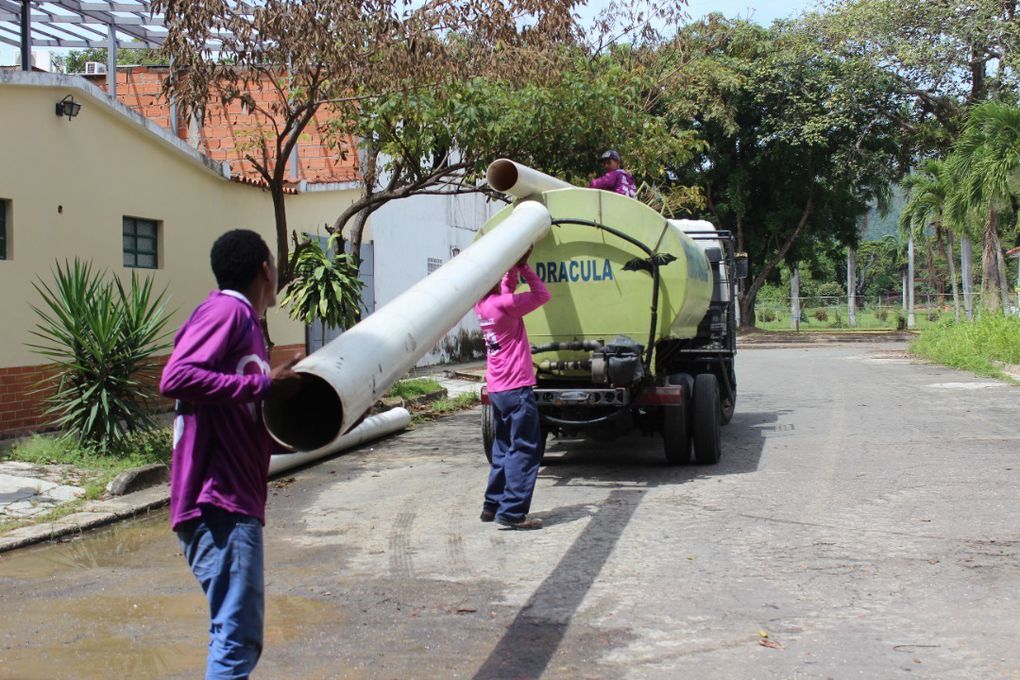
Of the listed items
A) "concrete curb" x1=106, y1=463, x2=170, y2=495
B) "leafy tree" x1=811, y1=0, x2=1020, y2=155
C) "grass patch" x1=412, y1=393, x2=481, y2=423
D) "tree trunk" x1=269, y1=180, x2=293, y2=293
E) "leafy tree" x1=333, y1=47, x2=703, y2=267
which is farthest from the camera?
"leafy tree" x1=811, y1=0, x2=1020, y2=155

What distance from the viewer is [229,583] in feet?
11.5

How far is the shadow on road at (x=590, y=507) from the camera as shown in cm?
482

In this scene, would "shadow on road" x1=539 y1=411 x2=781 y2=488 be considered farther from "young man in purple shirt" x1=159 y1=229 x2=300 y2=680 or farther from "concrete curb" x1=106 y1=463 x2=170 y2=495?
"young man in purple shirt" x1=159 y1=229 x2=300 y2=680

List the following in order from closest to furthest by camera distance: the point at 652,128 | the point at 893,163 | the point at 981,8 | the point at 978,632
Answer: the point at 978,632, the point at 652,128, the point at 981,8, the point at 893,163

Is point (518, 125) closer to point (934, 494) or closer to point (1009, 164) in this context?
point (934, 494)

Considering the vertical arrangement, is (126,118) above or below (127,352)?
above

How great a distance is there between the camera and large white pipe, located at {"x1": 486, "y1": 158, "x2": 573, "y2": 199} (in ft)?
26.6

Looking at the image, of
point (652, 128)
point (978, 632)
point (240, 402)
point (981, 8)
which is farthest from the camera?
point (981, 8)

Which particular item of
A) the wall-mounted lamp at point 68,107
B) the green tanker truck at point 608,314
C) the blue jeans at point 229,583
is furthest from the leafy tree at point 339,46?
the blue jeans at point 229,583

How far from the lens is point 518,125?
12961mm

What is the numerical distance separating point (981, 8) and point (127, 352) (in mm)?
29280

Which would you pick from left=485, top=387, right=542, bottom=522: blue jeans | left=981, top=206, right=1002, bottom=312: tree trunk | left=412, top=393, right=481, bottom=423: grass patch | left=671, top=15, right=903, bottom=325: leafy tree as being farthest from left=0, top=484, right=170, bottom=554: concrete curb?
left=671, top=15, right=903, bottom=325: leafy tree

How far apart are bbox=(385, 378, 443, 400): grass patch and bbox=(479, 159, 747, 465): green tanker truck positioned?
235 inches

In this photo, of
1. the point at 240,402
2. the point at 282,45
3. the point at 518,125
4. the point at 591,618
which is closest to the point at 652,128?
the point at 518,125
